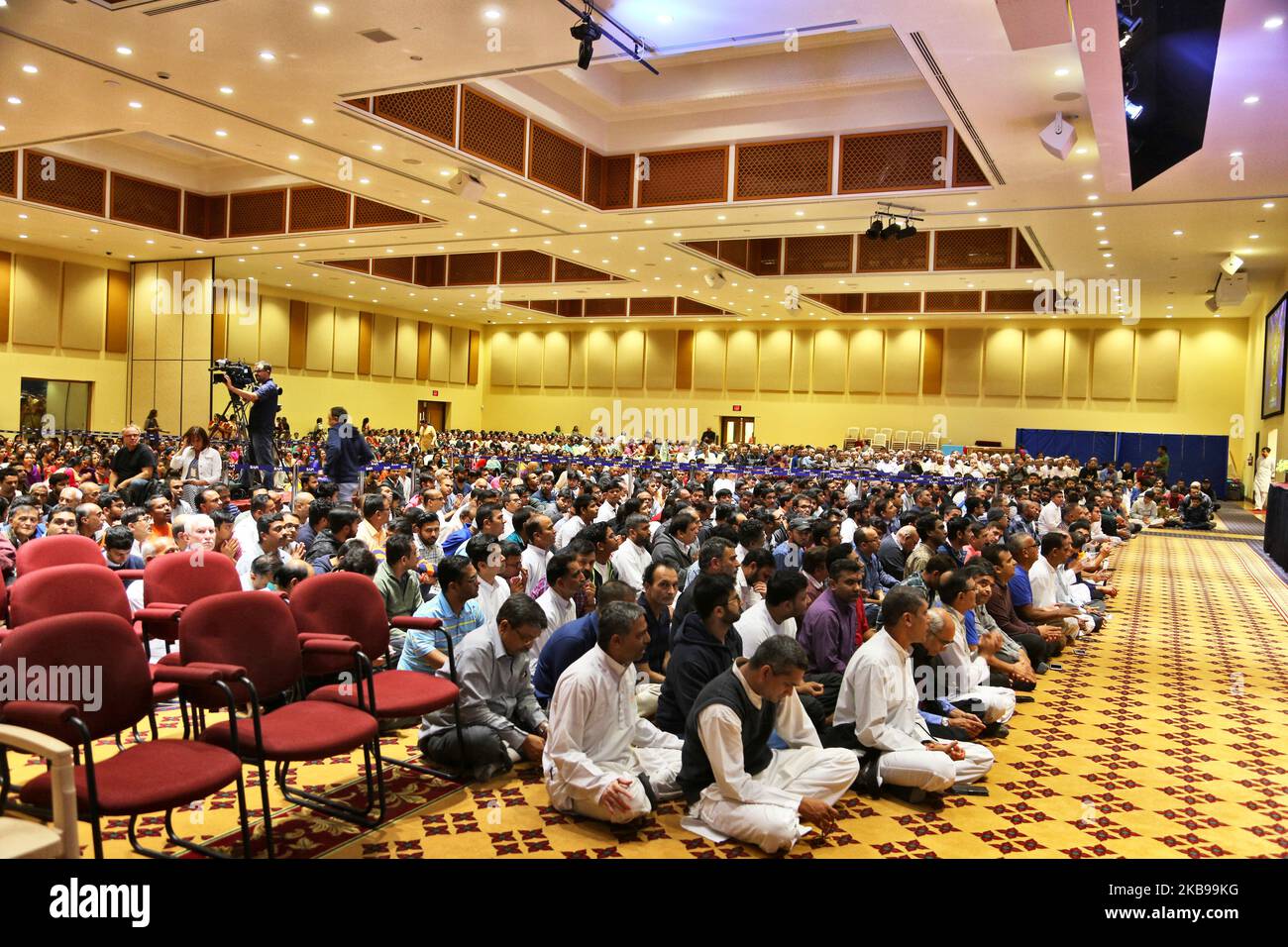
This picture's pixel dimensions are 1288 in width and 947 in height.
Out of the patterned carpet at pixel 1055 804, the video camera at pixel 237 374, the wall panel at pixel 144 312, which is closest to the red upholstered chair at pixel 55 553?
the patterned carpet at pixel 1055 804

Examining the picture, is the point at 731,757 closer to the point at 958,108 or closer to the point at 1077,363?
the point at 958,108

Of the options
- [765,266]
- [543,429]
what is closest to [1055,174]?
[765,266]

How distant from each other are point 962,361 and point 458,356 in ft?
47.6

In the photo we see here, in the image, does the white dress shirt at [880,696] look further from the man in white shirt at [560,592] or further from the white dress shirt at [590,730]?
the man in white shirt at [560,592]

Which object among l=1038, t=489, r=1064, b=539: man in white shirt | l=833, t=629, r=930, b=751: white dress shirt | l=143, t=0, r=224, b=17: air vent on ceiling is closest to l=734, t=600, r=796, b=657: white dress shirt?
l=833, t=629, r=930, b=751: white dress shirt

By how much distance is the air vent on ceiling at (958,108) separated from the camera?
24.1 feet

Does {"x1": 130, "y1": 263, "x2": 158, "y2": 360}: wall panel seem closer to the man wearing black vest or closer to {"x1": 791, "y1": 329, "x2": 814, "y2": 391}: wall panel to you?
{"x1": 791, "y1": 329, "x2": 814, "y2": 391}: wall panel

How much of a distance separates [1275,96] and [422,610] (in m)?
8.16

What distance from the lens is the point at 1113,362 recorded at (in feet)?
76.1

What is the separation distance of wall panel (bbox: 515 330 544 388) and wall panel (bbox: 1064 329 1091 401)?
15.0 m

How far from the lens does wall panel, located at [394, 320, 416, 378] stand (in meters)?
25.9
